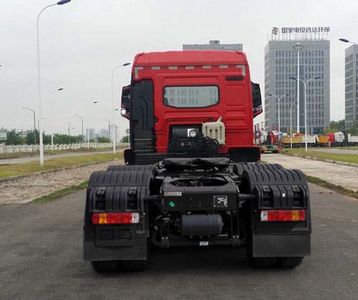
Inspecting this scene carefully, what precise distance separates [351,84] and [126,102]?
10595 centimetres

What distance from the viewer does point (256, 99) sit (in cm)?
1072

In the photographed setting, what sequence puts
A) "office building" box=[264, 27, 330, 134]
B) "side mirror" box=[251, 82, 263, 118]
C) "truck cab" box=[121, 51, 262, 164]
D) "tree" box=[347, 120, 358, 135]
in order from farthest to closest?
"tree" box=[347, 120, 358, 135] → "office building" box=[264, 27, 330, 134] → "side mirror" box=[251, 82, 263, 118] → "truck cab" box=[121, 51, 262, 164]

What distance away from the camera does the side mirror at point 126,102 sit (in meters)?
10.7

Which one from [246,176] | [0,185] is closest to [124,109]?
[246,176]

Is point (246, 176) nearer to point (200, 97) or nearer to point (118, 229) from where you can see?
point (118, 229)

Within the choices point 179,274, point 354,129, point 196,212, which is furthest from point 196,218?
point 354,129

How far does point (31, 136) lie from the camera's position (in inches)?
5344

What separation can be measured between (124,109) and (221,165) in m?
3.56

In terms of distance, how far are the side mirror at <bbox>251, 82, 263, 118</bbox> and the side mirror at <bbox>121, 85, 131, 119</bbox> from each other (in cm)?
230

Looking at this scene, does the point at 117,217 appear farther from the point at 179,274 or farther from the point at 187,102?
the point at 187,102

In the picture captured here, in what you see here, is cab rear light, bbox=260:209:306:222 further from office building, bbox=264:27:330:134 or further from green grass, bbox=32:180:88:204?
office building, bbox=264:27:330:134

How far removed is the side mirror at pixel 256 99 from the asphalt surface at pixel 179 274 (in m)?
2.46

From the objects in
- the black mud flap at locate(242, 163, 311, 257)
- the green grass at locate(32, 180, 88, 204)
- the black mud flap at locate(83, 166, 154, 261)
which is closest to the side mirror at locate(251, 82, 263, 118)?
the black mud flap at locate(242, 163, 311, 257)

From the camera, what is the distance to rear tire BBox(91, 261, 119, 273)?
676 cm
